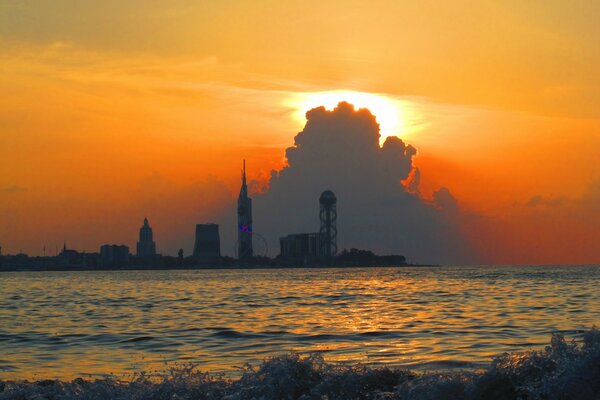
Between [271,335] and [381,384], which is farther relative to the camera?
[271,335]

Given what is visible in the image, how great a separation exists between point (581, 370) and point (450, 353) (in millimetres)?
11618

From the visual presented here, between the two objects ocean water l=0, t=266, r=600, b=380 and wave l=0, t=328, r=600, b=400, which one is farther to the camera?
ocean water l=0, t=266, r=600, b=380

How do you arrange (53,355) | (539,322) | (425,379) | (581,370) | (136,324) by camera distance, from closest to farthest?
(581,370), (425,379), (53,355), (539,322), (136,324)

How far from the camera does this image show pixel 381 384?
18500mm

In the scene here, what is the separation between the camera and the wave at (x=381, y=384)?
53.5 ft

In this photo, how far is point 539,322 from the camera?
3962 cm

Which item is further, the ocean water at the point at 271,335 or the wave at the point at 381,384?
the ocean water at the point at 271,335

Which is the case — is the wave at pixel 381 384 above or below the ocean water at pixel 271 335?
above

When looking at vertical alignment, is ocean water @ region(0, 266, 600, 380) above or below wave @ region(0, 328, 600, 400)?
below

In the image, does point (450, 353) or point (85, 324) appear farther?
point (85, 324)

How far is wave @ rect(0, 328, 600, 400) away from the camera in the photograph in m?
16.3

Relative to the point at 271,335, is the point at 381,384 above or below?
above

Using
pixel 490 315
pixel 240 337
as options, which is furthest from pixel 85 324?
pixel 490 315

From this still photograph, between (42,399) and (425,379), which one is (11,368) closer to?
(42,399)
